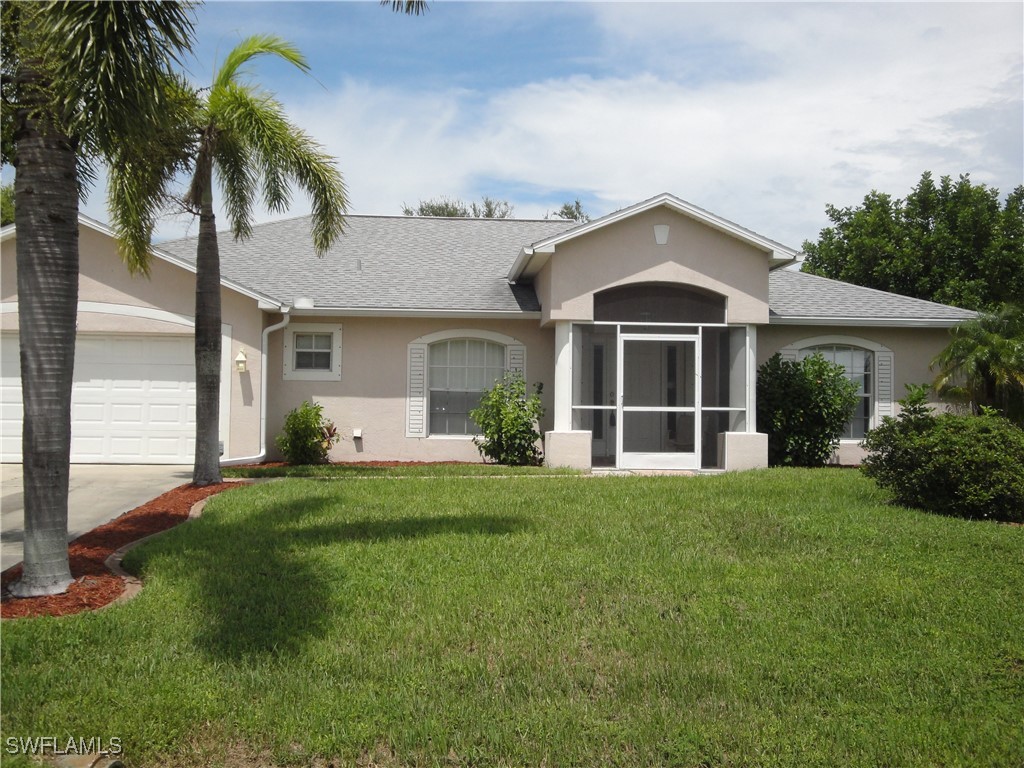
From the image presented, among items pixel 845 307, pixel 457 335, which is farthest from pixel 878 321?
pixel 457 335

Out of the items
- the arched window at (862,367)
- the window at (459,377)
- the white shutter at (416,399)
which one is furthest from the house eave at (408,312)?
the arched window at (862,367)

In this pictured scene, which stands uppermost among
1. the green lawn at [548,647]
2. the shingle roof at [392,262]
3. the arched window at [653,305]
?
the shingle roof at [392,262]

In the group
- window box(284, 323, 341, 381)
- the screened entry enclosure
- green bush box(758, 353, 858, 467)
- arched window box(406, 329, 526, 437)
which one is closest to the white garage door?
window box(284, 323, 341, 381)

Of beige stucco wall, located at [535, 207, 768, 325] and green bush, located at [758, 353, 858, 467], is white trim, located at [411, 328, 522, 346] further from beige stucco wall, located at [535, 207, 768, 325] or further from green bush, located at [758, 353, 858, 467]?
green bush, located at [758, 353, 858, 467]

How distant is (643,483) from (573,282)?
450 cm

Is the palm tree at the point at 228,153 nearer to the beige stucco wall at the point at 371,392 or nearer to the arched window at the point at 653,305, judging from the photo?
the beige stucco wall at the point at 371,392

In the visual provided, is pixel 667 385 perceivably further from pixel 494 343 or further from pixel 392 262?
pixel 392 262

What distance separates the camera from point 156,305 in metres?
16.0


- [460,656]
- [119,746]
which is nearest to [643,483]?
[460,656]

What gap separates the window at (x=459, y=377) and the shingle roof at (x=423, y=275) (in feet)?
3.25

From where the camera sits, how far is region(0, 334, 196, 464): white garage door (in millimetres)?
15992

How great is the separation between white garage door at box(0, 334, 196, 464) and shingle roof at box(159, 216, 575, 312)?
2.42 m

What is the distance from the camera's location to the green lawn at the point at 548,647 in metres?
5.00

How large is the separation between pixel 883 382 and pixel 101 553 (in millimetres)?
14935
